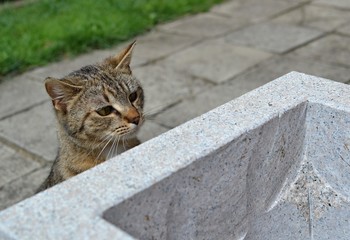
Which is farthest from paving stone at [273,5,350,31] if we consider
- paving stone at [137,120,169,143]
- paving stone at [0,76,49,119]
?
paving stone at [0,76,49,119]

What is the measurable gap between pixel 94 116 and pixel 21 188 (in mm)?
1213

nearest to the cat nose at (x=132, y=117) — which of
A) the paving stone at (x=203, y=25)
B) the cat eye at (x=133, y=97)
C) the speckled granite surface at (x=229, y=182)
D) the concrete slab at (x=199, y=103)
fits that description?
the cat eye at (x=133, y=97)

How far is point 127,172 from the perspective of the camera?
72.1 inches

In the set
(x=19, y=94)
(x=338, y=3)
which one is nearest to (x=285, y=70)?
(x=338, y=3)

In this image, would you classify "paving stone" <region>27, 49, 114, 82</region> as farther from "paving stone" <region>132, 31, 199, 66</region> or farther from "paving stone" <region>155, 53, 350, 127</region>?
"paving stone" <region>155, 53, 350, 127</region>

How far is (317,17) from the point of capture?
261 inches

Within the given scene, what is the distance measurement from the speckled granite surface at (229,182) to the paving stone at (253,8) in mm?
4488

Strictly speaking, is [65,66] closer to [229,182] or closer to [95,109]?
[95,109]

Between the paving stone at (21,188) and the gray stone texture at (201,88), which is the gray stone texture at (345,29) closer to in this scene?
the gray stone texture at (201,88)

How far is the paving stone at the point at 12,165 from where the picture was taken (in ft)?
13.3

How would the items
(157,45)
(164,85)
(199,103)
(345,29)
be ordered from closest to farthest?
(199,103)
(164,85)
(157,45)
(345,29)

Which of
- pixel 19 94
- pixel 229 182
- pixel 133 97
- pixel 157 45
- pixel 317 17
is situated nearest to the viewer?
pixel 229 182

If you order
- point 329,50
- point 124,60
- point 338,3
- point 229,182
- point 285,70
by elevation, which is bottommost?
point 338,3

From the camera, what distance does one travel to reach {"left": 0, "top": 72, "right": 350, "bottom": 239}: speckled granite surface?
169 centimetres
